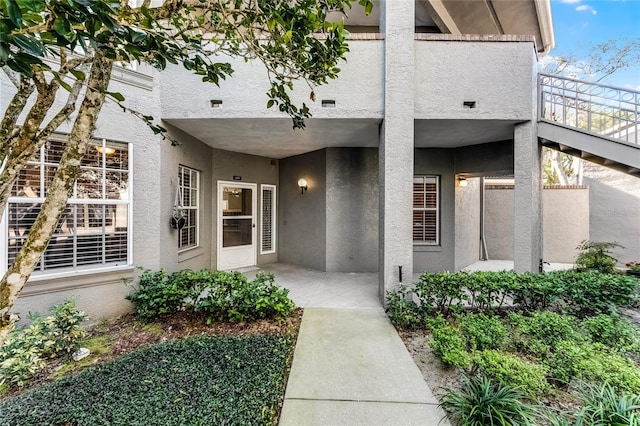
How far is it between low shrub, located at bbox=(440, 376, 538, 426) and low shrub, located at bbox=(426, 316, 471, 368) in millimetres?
275

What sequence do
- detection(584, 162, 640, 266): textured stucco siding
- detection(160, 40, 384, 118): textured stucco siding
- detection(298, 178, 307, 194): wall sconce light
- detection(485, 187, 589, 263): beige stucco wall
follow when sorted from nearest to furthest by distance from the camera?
detection(160, 40, 384, 118): textured stucco siding
detection(298, 178, 307, 194): wall sconce light
detection(584, 162, 640, 266): textured stucco siding
detection(485, 187, 589, 263): beige stucco wall

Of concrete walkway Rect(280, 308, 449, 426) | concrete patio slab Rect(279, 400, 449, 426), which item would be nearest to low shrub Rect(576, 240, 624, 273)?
concrete walkway Rect(280, 308, 449, 426)

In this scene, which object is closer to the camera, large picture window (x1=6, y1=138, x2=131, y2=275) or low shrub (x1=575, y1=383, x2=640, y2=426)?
low shrub (x1=575, y1=383, x2=640, y2=426)

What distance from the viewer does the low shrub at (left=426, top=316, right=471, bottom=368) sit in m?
2.69

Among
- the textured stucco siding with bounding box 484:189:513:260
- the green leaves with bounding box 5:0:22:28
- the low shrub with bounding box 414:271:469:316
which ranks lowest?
the low shrub with bounding box 414:271:469:316

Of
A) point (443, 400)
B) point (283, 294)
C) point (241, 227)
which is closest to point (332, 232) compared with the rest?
point (241, 227)

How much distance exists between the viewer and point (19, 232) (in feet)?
11.2

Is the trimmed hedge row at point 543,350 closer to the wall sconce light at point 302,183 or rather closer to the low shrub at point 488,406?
the low shrub at point 488,406

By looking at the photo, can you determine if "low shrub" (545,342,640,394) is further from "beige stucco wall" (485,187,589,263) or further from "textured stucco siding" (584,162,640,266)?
"textured stucco siding" (584,162,640,266)

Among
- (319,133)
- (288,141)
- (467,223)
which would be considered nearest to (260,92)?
(319,133)

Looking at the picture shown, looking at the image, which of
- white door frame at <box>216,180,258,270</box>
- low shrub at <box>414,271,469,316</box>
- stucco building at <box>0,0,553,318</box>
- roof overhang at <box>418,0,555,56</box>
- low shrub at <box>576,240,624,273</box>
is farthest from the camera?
white door frame at <box>216,180,258,270</box>

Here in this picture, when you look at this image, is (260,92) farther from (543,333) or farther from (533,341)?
(543,333)

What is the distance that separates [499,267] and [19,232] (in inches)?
403

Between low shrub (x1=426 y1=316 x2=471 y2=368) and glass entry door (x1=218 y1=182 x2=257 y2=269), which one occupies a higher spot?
glass entry door (x1=218 y1=182 x2=257 y2=269)
